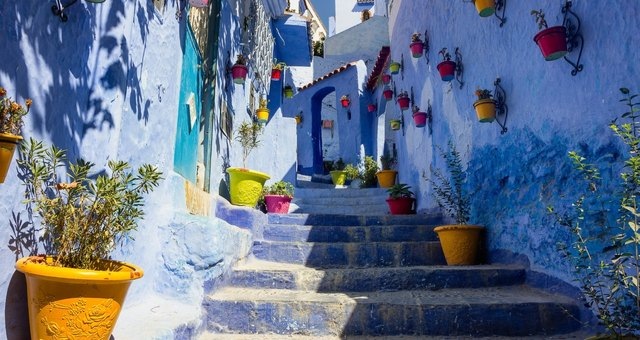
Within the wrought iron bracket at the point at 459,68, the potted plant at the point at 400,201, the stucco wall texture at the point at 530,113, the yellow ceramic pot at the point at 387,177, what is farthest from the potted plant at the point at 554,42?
the yellow ceramic pot at the point at 387,177

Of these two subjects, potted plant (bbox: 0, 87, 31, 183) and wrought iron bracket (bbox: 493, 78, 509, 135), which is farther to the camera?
wrought iron bracket (bbox: 493, 78, 509, 135)

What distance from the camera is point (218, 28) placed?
5.08 metres

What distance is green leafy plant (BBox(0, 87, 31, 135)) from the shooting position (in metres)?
1.59

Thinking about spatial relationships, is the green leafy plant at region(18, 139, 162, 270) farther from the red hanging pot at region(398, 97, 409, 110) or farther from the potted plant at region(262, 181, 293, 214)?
the red hanging pot at region(398, 97, 409, 110)

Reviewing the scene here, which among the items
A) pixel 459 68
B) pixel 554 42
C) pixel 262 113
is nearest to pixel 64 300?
pixel 554 42

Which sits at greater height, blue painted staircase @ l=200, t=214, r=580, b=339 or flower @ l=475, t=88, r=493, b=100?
flower @ l=475, t=88, r=493, b=100

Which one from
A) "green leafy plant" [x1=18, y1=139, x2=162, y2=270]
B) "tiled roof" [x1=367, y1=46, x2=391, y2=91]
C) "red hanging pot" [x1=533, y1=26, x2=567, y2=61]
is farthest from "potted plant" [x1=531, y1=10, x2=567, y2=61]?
"tiled roof" [x1=367, y1=46, x2=391, y2=91]

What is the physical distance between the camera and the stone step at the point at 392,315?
290cm

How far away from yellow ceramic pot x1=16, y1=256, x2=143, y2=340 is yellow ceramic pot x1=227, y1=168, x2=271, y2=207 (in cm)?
358

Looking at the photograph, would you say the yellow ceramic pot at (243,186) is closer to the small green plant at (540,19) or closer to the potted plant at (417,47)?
the potted plant at (417,47)

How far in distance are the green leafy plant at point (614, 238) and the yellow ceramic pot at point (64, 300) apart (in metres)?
2.16

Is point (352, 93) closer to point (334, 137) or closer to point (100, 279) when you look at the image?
point (334, 137)

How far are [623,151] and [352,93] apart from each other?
9800 millimetres

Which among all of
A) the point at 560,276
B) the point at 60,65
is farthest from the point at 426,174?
the point at 60,65
